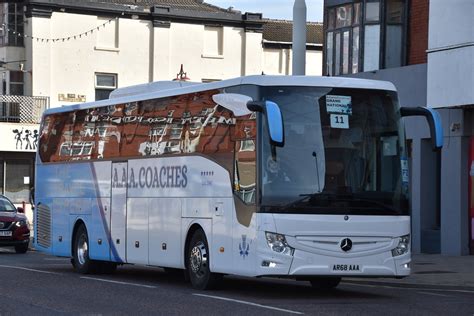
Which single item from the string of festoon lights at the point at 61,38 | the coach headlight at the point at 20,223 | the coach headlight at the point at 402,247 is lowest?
the coach headlight at the point at 20,223

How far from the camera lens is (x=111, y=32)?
185 feet

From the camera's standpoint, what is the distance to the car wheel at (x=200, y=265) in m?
17.9

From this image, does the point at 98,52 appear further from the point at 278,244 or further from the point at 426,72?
the point at 278,244

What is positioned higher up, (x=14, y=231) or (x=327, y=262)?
(x=327, y=262)

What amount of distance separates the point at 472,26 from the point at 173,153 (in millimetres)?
9434

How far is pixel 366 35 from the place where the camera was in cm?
3103

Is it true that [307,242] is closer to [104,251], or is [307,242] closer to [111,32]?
[104,251]

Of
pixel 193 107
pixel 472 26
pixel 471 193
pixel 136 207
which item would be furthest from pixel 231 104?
pixel 471 193

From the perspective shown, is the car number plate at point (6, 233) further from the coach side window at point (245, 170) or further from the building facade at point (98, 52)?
the building facade at point (98, 52)

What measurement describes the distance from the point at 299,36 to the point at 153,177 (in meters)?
7.45

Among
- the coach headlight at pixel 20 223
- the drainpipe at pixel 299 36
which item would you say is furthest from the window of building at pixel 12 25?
the drainpipe at pixel 299 36

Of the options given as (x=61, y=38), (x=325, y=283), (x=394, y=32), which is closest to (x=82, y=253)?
(x=325, y=283)

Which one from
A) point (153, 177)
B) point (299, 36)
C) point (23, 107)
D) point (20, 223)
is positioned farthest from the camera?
point (23, 107)

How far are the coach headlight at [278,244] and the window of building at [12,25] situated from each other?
40376 mm
